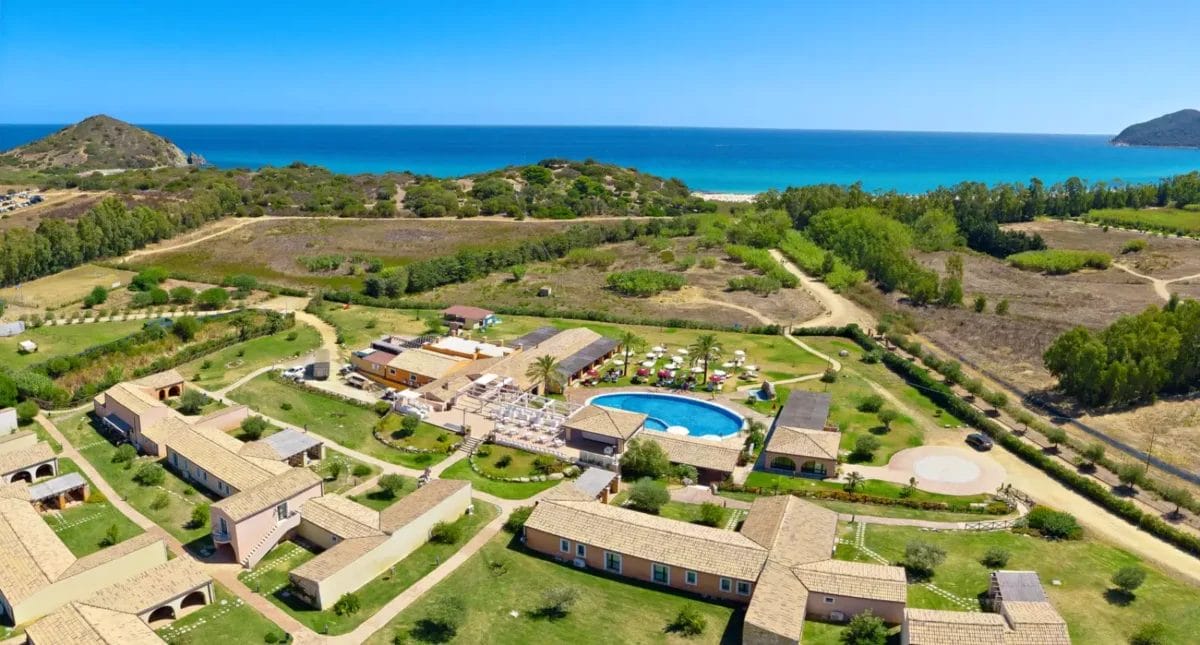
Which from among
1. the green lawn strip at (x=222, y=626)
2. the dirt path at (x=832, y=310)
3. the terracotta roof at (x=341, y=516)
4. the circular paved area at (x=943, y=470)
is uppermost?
the dirt path at (x=832, y=310)

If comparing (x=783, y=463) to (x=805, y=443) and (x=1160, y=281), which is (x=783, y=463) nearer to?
(x=805, y=443)

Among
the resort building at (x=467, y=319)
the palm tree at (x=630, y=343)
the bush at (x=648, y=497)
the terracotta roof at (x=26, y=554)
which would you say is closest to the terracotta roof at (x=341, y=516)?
the terracotta roof at (x=26, y=554)

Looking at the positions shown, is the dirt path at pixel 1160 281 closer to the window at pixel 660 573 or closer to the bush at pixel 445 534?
the window at pixel 660 573

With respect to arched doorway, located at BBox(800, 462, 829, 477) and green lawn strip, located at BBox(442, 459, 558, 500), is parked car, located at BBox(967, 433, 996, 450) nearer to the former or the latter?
arched doorway, located at BBox(800, 462, 829, 477)

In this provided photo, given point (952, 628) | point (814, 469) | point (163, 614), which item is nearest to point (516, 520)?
point (163, 614)

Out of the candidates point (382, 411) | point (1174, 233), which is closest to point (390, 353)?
point (382, 411)

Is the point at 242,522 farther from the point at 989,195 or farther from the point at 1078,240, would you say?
the point at 989,195
